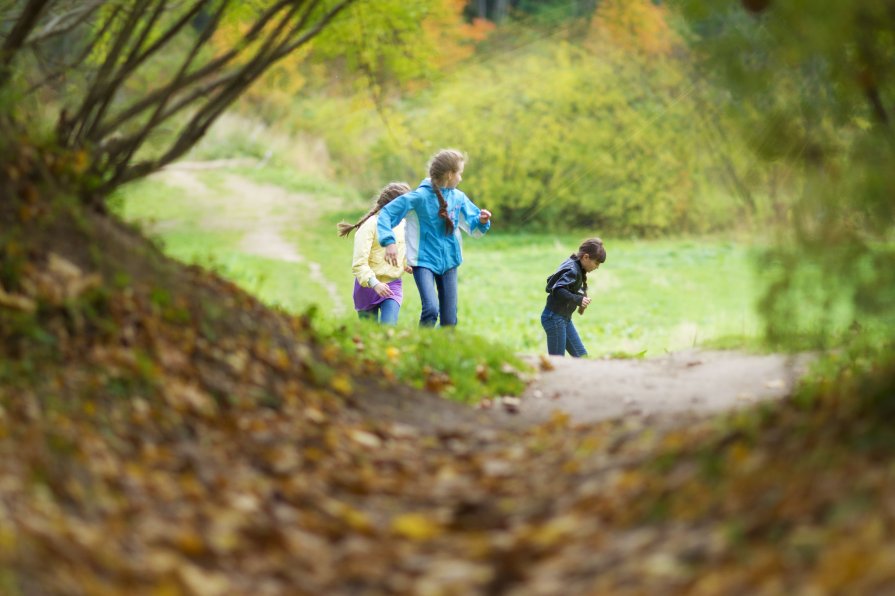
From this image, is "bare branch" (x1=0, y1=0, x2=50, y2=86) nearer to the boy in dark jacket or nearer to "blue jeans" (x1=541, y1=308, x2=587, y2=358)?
the boy in dark jacket

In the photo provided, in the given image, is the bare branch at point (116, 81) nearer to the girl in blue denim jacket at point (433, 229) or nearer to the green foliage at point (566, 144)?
the girl in blue denim jacket at point (433, 229)

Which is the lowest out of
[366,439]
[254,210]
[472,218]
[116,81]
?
[366,439]

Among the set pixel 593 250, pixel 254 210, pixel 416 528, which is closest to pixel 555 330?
pixel 593 250

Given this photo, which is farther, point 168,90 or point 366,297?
point 366,297

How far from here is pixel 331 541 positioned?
394cm

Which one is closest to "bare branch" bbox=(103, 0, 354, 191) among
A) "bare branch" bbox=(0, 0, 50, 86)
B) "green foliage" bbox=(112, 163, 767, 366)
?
"bare branch" bbox=(0, 0, 50, 86)

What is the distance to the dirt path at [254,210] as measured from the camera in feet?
75.7

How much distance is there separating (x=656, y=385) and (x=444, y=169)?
7.97 feet

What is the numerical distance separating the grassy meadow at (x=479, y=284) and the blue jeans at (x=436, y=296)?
11.2 inches

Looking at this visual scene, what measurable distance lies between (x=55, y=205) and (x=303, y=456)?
1.80 meters

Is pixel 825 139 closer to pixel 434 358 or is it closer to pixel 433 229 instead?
pixel 434 358

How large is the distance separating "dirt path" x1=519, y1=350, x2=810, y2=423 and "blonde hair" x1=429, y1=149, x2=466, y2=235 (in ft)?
4.27

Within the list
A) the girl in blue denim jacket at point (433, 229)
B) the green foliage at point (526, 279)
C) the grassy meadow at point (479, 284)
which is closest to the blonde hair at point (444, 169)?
the girl in blue denim jacket at point (433, 229)

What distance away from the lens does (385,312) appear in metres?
9.21
